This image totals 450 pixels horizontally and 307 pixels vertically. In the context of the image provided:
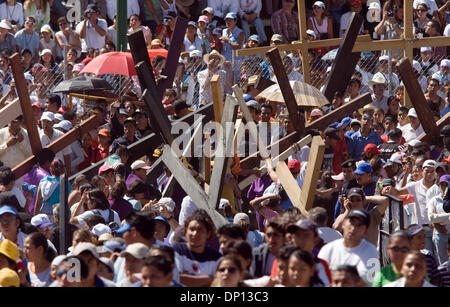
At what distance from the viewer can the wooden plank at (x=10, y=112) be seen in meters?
16.1

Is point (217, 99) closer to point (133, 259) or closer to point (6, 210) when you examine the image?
point (6, 210)

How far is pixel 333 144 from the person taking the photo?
16.2 meters

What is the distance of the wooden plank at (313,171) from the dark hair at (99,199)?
203cm

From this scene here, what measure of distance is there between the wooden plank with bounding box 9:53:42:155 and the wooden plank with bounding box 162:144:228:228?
2695 mm

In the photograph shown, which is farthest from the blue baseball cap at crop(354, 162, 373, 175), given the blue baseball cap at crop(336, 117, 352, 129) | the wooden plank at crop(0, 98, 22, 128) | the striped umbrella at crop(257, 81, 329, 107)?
the wooden plank at crop(0, 98, 22, 128)

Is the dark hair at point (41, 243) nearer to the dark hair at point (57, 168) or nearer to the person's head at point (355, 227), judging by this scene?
the person's head at point (355, 227)

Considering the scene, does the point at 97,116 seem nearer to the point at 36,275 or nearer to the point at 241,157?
the point at 241,157

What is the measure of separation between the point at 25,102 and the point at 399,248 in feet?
21.2

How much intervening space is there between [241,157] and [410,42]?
372cm

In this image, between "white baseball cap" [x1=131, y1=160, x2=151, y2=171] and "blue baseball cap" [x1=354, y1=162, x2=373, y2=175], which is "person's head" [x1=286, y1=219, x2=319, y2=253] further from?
"white baseball cap" [x1=131, y1=160, x2=151, y2=171]

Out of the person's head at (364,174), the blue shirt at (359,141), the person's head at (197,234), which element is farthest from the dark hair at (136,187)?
the person's head at (197,234)
